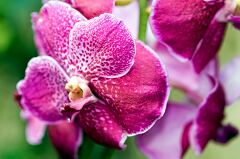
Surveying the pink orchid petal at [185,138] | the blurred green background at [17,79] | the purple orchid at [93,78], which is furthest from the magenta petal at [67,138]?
the blurred green background at [17,79]

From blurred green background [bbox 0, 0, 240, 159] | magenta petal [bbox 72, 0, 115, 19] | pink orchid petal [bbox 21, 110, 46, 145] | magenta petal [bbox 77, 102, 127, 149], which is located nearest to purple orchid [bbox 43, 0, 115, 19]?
magenta petal [bbox 72, 0, 115, 19]

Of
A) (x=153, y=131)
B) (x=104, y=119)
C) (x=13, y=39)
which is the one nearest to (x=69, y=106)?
(x=104, y=119)

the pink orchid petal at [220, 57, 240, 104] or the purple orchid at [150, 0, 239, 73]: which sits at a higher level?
the purple orchid at [150, 0, 239, 73]

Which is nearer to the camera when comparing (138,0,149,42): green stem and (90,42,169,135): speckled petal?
(90,42,169,135): speckled petal

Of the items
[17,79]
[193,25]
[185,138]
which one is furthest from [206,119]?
[17,79]

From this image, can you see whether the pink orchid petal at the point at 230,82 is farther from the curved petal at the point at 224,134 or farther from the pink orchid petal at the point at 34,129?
the pink orchid petal at the point at 34,129

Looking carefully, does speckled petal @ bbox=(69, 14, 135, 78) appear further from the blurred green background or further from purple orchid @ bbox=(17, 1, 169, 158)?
the blurred green background
